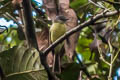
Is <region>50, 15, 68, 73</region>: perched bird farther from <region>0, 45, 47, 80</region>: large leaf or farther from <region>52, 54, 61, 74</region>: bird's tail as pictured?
<region>0, 45, 47, 80</region>: large leaf

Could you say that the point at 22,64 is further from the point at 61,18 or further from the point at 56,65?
the point at 61,18

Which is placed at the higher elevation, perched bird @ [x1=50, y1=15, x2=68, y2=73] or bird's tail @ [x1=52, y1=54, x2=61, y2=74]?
perched bird @ [x1=50, y1=15, x2=68, y2=73]

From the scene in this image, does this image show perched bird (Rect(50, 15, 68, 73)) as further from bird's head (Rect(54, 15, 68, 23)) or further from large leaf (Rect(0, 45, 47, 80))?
large leaf (Rect(0, 45, 47, 80))

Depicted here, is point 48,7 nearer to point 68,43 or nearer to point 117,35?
point 68,43

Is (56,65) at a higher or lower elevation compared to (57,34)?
lower

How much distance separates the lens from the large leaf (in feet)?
3.33

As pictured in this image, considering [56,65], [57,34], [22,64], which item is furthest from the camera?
[57,34]

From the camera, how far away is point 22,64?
3.42 ft

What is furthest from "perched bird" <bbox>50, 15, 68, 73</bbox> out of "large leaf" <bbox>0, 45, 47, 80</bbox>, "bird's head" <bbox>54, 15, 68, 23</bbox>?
"large leaf" <bbox>0, 45, 47, 80</bbox>

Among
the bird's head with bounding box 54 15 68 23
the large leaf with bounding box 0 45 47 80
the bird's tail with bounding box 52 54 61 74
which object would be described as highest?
the bird's head with bounding box 54 15 68 23

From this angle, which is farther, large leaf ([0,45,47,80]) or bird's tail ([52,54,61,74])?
bird's tail ([52,54,61,74])

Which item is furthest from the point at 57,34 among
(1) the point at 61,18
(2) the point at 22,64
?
(2) the point at 22,64

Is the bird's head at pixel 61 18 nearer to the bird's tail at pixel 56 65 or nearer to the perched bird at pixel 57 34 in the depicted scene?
the perched bird at pixel 57 34

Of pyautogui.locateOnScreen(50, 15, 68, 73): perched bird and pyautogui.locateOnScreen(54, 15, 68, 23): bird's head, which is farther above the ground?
pyautogui.locateOnScreen(54, 15, 68, 23): bird's head
